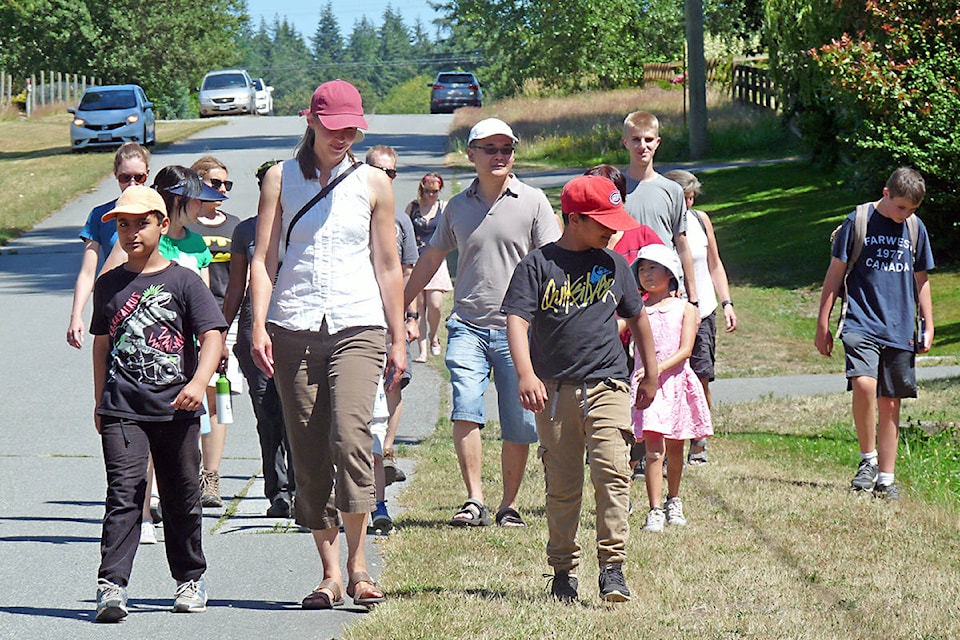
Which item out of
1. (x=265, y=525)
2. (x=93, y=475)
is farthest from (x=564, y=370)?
(x=93, y=475)

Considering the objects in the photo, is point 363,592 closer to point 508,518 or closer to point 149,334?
point 149,334

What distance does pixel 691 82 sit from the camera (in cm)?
2936

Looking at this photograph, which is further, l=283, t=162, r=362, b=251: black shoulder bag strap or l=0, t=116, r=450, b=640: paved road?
l=0, t=116, r=450, b=640: paved road

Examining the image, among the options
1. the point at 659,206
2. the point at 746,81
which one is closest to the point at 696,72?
the point at 746,81

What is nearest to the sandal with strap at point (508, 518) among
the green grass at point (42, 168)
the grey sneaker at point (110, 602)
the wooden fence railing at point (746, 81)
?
the grey sneaker at point (110, 602)

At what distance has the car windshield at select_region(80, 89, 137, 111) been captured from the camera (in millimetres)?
32594

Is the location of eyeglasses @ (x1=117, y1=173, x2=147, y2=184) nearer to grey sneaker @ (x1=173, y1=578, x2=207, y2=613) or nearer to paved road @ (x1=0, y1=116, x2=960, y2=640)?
paved road @ (x1=0, y1=116, x2=960, y2=640)

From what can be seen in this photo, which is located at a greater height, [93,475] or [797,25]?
[797,25]

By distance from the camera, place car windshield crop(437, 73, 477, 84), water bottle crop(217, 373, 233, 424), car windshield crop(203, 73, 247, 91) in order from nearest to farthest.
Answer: water bottle crop(217, 373, 233, 424) < car windshield crop(203, 73, 247, 91) < car windshield crop(437, 73, 477, 84)

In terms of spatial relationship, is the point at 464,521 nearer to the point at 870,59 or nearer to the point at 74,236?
the point at 870,59

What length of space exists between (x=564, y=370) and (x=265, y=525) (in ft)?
8.14

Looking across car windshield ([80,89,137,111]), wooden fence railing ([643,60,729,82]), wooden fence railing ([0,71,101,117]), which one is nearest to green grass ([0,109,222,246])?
car windshield ([80,89,137,111])

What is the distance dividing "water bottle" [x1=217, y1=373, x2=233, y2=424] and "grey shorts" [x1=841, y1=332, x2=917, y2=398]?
11.3 feet

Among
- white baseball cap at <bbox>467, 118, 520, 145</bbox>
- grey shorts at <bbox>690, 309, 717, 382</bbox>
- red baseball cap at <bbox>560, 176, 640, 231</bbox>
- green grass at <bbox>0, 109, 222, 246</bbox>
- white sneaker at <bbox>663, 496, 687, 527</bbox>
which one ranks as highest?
white baseball cap at <bbox>467, 118, 520, 145</bbox>
